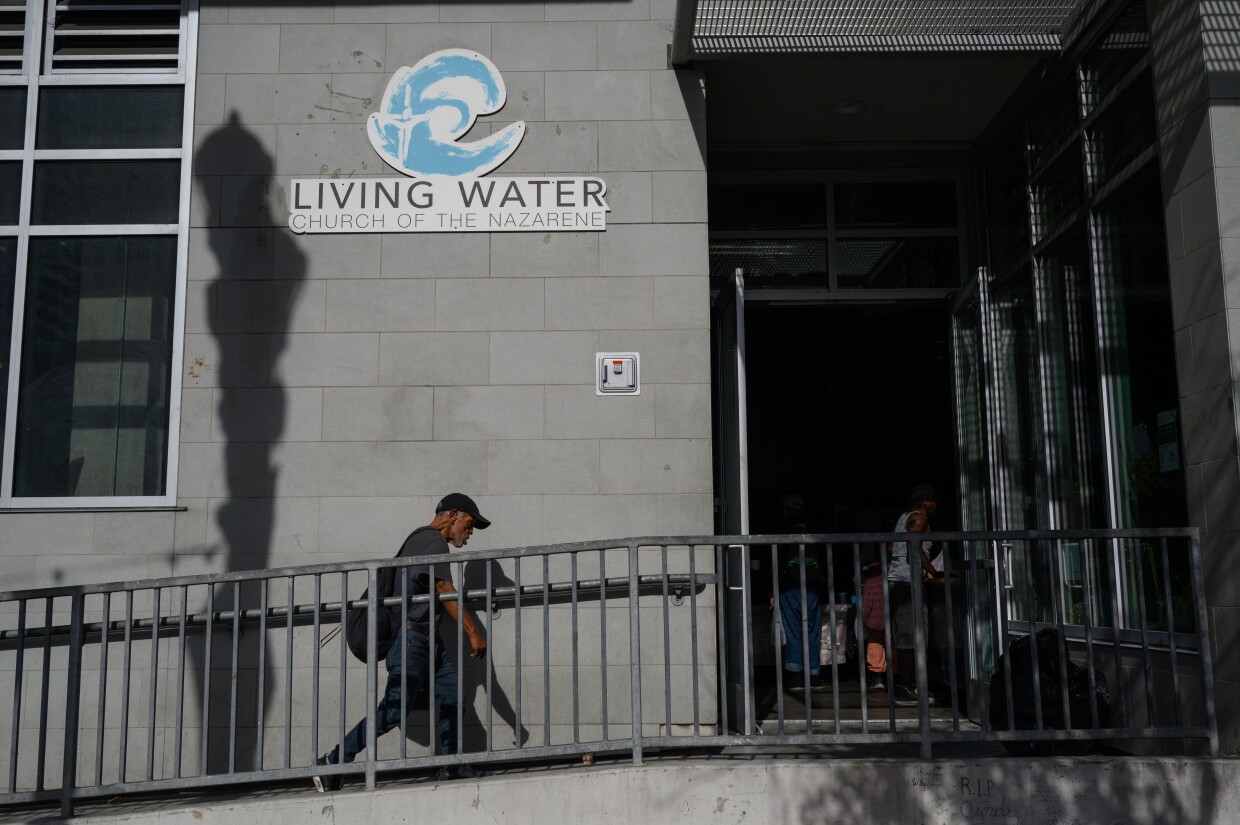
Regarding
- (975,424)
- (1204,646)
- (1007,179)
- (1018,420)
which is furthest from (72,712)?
(1007,179)

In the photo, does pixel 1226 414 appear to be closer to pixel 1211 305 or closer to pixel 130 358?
pixel 1211 305

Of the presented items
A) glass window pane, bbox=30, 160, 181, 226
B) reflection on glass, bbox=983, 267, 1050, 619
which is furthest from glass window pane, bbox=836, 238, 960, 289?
glass window pane, bbox=30, 160, 181, 226

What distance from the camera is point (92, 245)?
7.48 metres

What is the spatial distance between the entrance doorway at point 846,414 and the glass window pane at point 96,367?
7.42 meters

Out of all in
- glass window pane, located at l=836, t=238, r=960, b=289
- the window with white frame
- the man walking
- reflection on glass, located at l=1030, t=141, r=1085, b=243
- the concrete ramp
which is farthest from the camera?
glass window pane, located at l=836, t=238, r=960, b=289

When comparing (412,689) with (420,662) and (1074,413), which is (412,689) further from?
(1074,413)

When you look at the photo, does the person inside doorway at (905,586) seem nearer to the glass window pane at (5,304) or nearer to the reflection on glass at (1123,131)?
the reflection on glass at (1123,131)

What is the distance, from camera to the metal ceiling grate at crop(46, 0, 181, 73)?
7652mm

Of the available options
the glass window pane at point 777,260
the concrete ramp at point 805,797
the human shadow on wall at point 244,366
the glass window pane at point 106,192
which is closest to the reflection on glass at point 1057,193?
the glass window pane at point 777,260

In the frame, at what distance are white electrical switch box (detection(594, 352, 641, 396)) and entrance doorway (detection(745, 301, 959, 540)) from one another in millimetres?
6239

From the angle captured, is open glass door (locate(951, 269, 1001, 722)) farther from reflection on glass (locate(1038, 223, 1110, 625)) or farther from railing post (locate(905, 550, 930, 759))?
railing post (locate(905, 550, 930, 759))

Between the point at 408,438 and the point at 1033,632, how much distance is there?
12.5 feet

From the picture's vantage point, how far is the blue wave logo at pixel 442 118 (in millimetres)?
7438

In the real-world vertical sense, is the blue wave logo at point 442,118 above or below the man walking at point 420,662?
above
